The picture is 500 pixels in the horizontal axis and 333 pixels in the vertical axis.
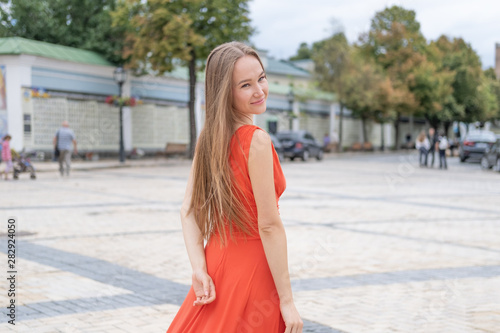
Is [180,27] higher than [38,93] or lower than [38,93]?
higher

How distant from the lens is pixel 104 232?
8.56 meters

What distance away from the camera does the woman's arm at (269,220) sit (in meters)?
2.05

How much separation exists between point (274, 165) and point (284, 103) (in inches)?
1630

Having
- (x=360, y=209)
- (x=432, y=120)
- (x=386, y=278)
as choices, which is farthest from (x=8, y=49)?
(x=432, y=120)

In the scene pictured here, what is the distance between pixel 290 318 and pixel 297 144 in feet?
101

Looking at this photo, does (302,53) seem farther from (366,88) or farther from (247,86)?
(247,86)

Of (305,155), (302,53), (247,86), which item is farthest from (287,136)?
(302,53)

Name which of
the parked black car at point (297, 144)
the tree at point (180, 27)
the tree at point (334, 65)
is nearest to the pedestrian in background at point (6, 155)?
the tree at point (180, 27)

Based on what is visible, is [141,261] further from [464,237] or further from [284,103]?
[284,103]

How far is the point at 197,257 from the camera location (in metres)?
2.24

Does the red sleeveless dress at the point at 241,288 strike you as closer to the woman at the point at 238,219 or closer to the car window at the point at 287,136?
the woman at the point at 238,219

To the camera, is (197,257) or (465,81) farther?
(465,81)

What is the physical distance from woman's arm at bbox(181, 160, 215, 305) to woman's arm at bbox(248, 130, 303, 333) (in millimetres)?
237

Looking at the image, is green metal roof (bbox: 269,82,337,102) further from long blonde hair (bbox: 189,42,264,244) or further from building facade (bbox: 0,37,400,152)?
long blonde hair (bbox: 189,42,264,244)
